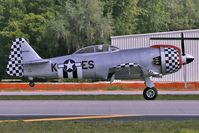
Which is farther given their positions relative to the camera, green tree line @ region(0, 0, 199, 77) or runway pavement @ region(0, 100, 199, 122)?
green tree line @ region(0, 0, 199, 77)

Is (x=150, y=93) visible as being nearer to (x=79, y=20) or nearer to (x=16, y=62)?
(x=16, y=62)

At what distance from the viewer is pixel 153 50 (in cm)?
2289

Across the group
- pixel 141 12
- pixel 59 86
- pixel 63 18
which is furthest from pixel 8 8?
pixel 59 86

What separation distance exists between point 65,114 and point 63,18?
4330 cm

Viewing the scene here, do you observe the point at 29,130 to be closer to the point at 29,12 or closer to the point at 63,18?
the point at 63,18

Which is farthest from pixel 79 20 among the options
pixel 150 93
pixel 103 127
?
pixel 103 127

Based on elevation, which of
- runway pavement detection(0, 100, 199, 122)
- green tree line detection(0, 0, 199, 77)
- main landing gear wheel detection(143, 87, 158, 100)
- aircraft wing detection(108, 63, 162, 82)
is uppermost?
green tree line detection(0, 0, 199, 77)

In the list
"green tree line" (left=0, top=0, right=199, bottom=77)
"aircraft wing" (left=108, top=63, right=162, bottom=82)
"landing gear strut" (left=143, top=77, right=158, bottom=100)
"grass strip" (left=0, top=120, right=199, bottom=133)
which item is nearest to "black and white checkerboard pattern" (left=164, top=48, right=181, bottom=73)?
"aircraft wing" (left=108, top=63, right=162, bottom=82)

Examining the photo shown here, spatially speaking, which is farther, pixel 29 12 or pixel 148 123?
pixel 29 12

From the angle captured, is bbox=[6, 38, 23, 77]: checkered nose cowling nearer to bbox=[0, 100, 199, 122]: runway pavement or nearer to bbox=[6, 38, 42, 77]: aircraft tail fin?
bbox=[6, 38, 42, 77]: aircraft tail fin

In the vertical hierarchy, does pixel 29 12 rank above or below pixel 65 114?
above

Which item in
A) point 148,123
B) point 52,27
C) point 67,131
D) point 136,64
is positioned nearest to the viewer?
point 67,131

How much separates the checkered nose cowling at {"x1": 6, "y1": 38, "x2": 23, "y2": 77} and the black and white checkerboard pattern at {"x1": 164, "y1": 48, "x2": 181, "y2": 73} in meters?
6.25

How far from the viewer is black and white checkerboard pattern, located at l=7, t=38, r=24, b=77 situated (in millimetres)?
24067
